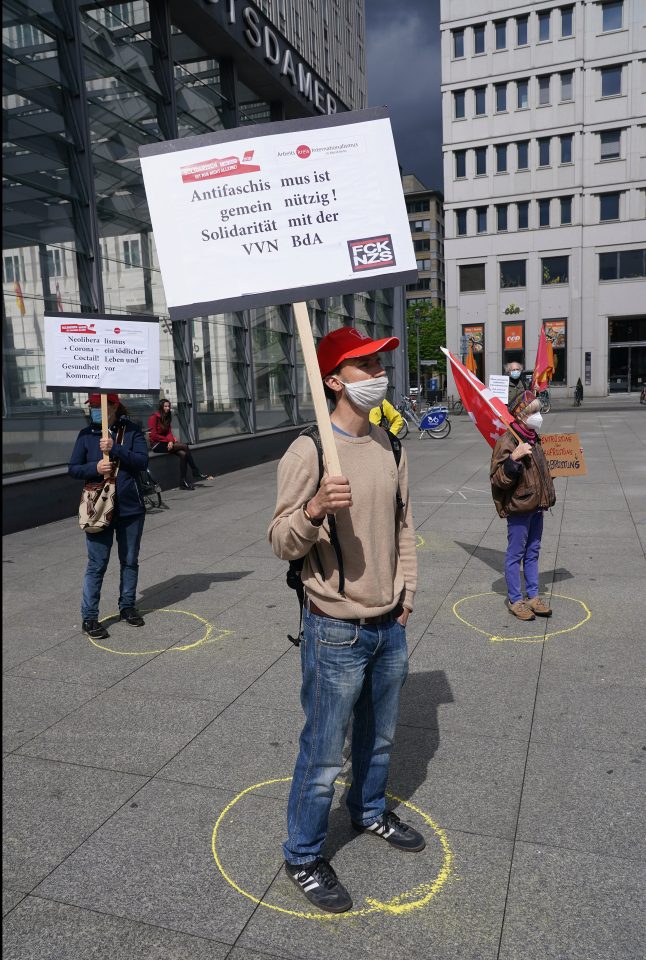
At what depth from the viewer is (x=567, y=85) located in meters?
46.5

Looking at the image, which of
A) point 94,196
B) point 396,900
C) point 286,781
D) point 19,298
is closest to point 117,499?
point 286,781

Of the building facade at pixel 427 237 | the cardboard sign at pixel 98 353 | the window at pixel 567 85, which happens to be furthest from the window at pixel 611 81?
the building facade at pixel 427 237

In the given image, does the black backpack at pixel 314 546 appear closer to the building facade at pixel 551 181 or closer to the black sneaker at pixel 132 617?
the black sneaker at pixel 132 617

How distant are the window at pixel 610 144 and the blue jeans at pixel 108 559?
49.1 meters

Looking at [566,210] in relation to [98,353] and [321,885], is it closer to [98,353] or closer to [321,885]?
[98,353]

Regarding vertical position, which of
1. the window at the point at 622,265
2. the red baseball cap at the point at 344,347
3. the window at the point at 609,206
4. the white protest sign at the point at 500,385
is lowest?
the white protest sign at the point at 500,385

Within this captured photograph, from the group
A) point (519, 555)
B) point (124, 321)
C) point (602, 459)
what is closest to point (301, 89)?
point (602, 459)

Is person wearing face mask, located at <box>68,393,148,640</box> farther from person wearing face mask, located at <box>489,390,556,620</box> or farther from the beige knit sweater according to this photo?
the beige knit sweater

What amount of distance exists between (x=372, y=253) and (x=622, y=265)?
1931 inches

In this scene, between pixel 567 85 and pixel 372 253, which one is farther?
pixel 567 85

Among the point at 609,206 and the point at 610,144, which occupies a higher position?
the point at 610,144

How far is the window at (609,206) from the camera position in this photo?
4638cm

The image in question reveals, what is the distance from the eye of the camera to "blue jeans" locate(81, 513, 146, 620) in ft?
20.0

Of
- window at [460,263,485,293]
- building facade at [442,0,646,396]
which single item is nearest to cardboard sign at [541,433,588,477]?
building facade at [442,0,646,396]
